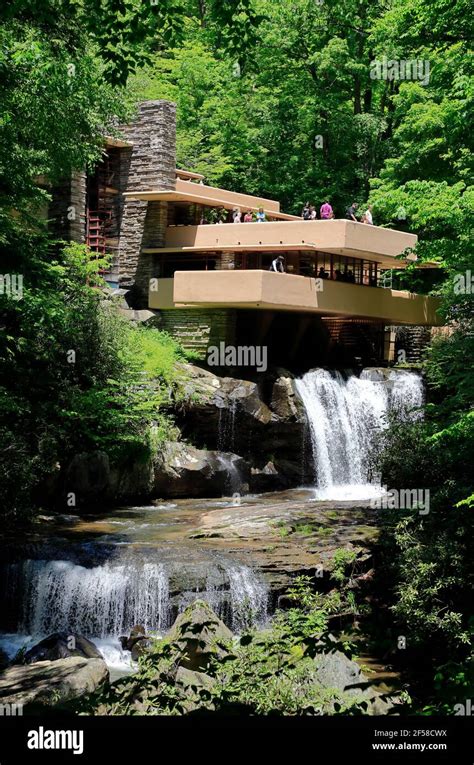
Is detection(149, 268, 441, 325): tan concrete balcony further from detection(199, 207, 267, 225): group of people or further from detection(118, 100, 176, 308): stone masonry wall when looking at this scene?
detection(199, 207, 267, 225): group of people

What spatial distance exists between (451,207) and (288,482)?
12.5 meters

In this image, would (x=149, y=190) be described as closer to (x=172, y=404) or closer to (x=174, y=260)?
(x=174, y=260)

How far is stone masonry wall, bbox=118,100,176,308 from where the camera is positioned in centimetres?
3189

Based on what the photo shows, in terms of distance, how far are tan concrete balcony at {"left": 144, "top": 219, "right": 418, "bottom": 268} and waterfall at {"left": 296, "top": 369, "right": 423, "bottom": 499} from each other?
13.2ft

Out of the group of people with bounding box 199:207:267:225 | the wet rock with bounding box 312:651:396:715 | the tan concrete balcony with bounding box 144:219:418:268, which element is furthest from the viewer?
the group of people with bounding box 199:207:267:225

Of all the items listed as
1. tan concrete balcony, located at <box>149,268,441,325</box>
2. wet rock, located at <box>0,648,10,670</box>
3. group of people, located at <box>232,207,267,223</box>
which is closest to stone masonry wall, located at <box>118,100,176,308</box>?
tan concrete balcony, located at <box>149,268,441,325</box>

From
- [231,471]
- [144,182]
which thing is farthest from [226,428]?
[144,182]

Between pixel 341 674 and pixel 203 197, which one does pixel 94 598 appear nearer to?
pixel 341 674

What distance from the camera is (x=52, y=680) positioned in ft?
35.9

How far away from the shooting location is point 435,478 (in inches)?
689

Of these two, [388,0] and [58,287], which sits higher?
[388,0]

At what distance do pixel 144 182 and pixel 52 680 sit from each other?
918 inches

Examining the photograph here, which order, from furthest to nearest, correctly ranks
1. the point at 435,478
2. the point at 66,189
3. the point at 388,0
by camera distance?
1. the point at 388,0
2. the point at 66,189
3. the point at 435,478

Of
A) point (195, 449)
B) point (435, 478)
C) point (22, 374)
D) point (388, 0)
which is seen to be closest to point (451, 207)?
point (435, 478)
